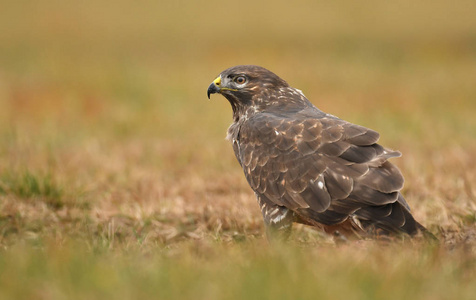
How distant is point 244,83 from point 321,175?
1.37m

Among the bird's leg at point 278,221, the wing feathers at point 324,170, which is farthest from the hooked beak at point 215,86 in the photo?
the bird's leg at point 278,221

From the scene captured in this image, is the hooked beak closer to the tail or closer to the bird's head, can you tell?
the bird's head

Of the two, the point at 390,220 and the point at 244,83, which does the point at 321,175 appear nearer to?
the point at 390,220

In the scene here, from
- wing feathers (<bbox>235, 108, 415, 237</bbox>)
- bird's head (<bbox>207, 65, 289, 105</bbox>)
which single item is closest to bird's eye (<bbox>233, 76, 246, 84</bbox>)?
bird's head (<bbox>207, 65, 289, 105</bbox>)

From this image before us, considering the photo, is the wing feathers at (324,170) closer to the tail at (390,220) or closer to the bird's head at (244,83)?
the tail at (390,220)

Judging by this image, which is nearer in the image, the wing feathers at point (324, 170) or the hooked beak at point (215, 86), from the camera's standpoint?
the wing feathers at point (324, 170)

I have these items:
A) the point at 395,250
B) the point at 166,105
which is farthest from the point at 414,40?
the point at 395,250

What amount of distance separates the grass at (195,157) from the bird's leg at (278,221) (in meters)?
0.10

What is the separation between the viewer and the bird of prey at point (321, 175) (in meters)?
4.21

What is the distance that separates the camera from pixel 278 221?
185 inches

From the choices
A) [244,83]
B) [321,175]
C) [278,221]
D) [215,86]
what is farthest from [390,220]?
[215,86]

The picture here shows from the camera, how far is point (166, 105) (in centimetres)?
1185

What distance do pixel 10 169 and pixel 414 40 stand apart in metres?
13.0

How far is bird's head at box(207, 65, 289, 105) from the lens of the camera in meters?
5.46
